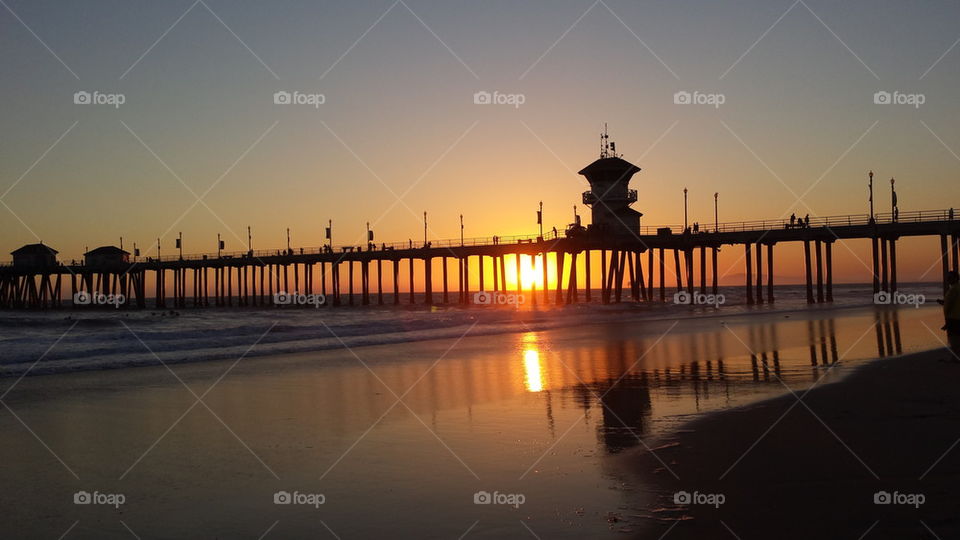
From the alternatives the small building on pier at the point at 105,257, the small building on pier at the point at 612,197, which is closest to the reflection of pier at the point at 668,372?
the small building on pier at the point at 612,197

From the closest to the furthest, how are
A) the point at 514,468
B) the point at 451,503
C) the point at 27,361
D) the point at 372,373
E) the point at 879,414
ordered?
the point at 451,503
the point at 514,468
the point at 879,414
the point at 372,373
the point at 27,361

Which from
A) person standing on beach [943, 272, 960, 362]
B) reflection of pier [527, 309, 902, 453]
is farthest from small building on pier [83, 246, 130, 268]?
person standing on beach [943, 272, 960, 362]

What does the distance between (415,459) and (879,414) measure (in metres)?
5.57

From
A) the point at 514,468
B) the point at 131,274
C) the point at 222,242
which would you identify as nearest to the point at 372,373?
the point at 514,468

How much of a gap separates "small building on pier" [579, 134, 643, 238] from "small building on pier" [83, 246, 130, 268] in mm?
60862

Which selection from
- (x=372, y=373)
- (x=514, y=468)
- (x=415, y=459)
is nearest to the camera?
(x=514, y=468)

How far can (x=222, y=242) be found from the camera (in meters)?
93.0

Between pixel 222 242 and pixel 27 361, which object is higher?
pixel 222 242

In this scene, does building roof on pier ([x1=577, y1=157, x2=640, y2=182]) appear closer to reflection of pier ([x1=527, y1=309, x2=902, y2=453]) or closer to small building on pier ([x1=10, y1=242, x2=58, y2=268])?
reflection of pier ([x1=527, y1=309, x2=902, y2=453])

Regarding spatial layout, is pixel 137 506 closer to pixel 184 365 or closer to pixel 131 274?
pixel 184 365

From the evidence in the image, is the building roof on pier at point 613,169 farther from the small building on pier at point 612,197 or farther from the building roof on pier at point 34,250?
the building roof on pier at point 34,250

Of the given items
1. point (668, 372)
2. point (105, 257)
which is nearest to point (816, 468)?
point (668, 372)

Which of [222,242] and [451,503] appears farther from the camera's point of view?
[222,242]

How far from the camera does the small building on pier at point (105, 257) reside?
300 ft
